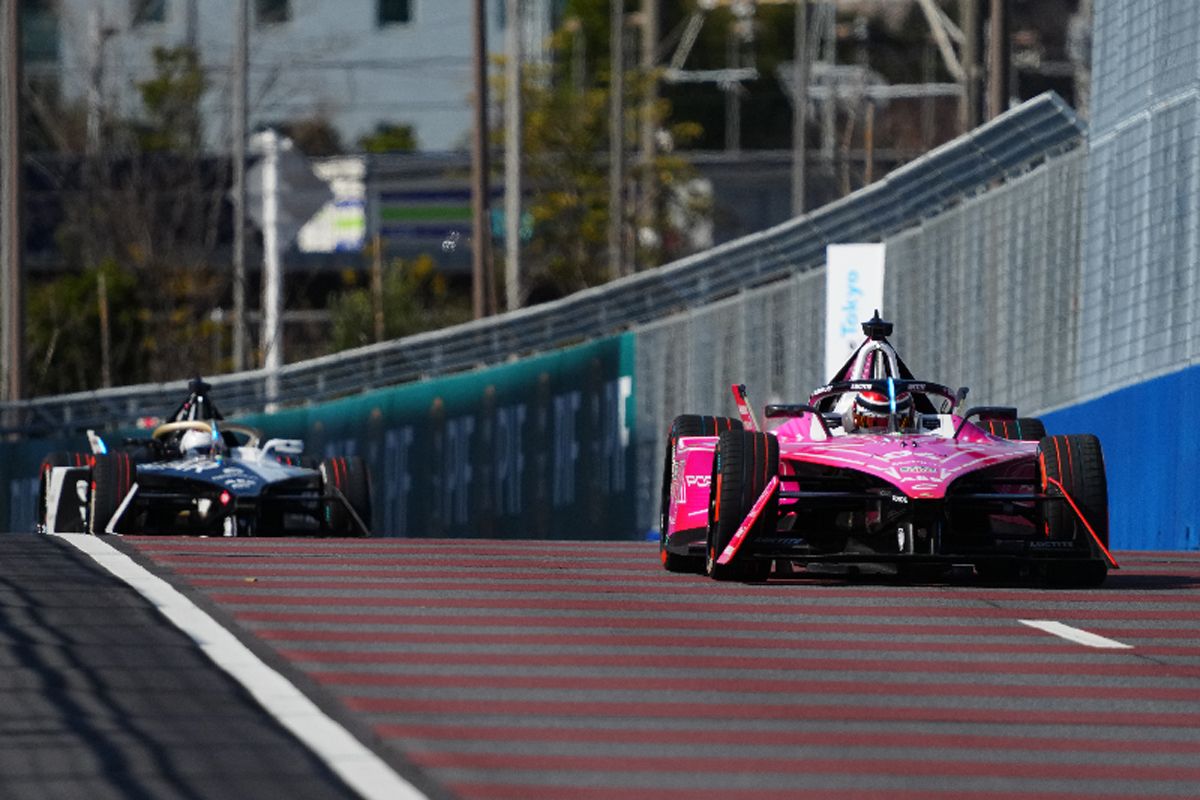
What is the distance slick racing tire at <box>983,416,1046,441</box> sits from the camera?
16.7m

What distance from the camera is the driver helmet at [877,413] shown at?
52.7 ft

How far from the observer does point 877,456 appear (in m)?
15.0

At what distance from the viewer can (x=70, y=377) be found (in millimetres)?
50688

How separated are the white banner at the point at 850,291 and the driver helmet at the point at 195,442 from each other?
17.8 feet

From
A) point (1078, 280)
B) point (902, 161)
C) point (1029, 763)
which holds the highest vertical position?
point (902, 161)

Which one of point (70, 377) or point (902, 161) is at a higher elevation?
point (902, 161)

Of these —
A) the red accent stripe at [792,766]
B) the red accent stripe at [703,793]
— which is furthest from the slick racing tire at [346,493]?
the red accent stripe at [703,793]

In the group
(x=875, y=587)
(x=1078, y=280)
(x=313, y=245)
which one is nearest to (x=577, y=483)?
(x=1078, y=280)

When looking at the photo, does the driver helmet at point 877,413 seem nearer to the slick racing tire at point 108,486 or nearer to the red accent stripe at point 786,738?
the red accent stripe at point 786,738

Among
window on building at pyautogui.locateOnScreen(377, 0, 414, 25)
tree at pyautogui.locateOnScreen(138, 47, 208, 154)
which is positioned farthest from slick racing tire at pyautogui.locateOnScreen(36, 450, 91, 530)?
window on building at pyautogui.locateOnScreen(377, 0, 414, 25)

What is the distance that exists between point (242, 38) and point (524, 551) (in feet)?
112

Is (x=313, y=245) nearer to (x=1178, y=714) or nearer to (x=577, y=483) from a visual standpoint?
(x=577, y=483)

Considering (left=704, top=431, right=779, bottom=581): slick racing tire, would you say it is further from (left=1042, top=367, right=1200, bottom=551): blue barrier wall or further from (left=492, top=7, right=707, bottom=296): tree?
(left=492, top=7, right=707, bottom=296): tree

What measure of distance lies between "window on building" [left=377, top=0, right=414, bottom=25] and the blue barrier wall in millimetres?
62802
